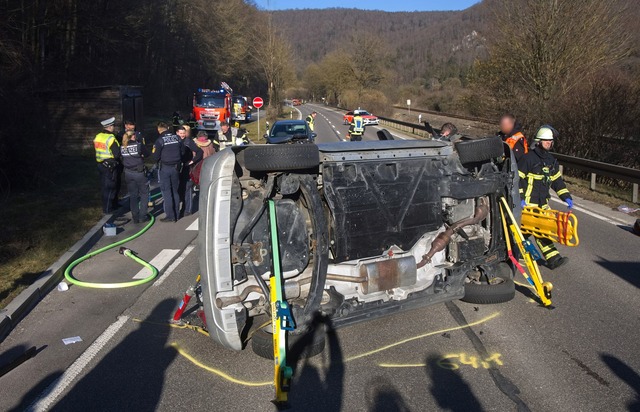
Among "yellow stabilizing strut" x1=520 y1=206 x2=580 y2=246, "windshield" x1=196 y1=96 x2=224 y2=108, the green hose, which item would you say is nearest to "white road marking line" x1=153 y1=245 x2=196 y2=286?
the green hose

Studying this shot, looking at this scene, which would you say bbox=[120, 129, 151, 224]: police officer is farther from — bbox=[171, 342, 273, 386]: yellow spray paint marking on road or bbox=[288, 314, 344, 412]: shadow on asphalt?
bbox=[288, 314, 344, 412]: shadow on asphalt

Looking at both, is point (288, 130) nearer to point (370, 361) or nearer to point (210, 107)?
point (370, 361)

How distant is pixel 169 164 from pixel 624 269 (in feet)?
24.5

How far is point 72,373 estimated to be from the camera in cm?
457

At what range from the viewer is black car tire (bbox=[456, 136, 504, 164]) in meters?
5.14

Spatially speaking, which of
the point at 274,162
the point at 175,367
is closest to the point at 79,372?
the point at 175,367

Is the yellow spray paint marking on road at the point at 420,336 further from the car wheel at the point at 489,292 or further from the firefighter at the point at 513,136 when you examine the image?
the firefighter at the point at 513,136

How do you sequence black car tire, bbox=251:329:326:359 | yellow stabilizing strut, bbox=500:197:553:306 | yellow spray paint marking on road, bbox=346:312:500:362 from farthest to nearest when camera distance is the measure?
yellow stabilizing strut, bbox=500:197:553:306
yellow spray paint marking on road, bbox=346:312:500:362
black car tire, bbox=251:329:326:359

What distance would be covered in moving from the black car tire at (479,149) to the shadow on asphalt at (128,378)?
316 centimetres

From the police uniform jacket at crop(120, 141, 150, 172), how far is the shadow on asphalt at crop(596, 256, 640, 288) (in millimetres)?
7665

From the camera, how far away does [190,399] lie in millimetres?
4121

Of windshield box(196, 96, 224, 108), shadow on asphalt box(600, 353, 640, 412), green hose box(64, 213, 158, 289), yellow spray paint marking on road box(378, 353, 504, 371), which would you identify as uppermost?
windshield box(196, 96, 224, 108)

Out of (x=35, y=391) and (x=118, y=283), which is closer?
(x=35, y=391)

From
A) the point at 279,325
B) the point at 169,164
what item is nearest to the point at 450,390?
the point at 279,325
